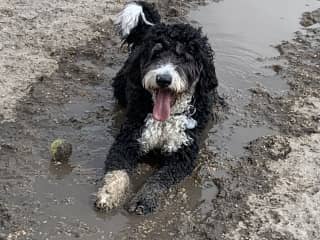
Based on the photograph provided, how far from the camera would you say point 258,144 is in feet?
19.3

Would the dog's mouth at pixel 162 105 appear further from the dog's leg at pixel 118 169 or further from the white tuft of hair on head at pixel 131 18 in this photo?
the white tuft of hair on head at pixel 131 18

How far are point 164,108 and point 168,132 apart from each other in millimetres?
256

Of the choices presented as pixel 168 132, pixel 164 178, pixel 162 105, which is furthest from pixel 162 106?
pixel 164 178

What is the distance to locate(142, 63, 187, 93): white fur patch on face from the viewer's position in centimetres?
487

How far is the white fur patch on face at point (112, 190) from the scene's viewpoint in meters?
4.64

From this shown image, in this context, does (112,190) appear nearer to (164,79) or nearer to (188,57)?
(164,79)

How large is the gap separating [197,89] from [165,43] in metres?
0.56

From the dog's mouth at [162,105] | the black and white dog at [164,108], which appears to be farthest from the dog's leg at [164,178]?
the dog's mouth at [162,105]

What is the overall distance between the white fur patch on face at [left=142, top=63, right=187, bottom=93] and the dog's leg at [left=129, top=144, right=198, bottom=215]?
1.99ft

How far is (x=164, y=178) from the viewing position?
16.4 ft

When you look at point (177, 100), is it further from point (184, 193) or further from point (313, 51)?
point (313, 51)

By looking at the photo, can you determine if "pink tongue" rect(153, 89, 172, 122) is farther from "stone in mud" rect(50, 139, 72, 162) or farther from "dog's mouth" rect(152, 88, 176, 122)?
"stone in mud" rect(50, 139, 72, 162)

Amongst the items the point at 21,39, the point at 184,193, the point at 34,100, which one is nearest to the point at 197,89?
the point at 184,193

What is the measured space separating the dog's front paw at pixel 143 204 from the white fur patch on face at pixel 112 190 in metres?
0.12
